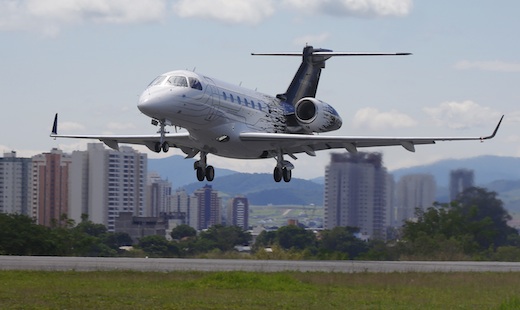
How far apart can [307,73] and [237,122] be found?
29.5 ft

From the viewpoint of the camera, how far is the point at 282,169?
4069cm

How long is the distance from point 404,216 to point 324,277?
2668cm

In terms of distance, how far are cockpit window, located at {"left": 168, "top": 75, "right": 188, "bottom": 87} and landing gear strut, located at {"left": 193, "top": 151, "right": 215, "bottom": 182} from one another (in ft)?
16.8

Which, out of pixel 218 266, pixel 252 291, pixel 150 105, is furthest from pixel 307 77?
pixel 252 291

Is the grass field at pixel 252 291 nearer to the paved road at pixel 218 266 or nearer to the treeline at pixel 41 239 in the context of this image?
the paved road at pixel 218 266

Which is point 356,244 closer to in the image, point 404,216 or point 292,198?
point 404,216

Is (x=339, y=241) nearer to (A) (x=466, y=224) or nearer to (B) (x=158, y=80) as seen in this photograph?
(A) (x=466, y=224)

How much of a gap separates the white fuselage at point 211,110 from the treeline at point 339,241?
8047 mm

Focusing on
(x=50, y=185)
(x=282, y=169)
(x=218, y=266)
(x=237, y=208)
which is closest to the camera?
(x=218, y=266)

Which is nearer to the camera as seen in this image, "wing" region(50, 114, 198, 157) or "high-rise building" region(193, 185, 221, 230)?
"wing" region(50, 114, 198, 157)

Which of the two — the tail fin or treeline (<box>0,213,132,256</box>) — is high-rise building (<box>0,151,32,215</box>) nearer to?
treeline (<box>0,213,132,256</box>)

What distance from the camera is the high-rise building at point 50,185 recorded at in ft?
386

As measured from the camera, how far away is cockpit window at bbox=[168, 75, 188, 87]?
35.1 metres

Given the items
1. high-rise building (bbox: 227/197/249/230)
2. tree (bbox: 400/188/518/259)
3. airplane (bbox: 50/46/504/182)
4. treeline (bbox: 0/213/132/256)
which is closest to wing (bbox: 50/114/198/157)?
airplane (bbox: 50/46/504/182)
